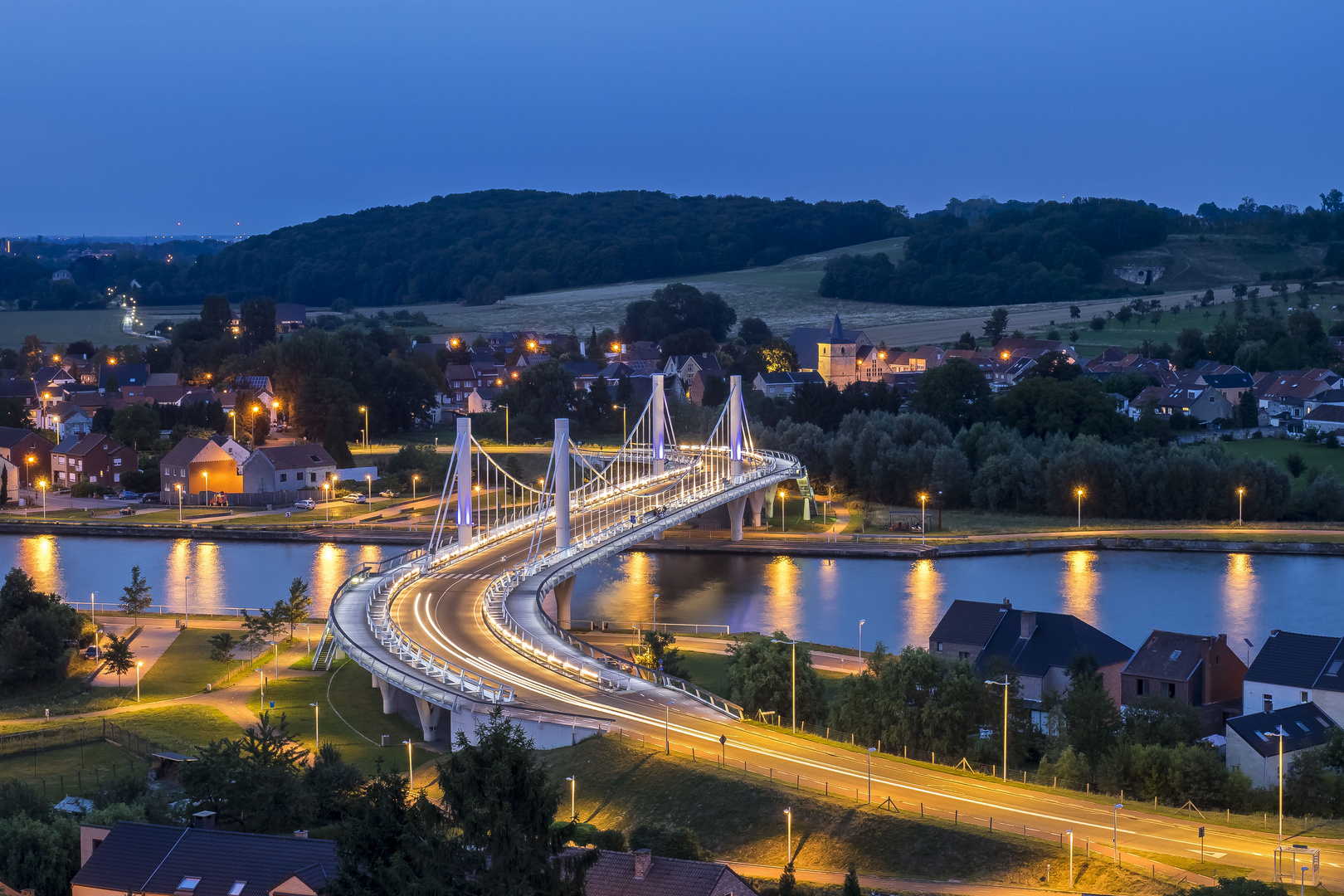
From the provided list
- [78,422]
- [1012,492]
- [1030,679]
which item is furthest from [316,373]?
[1030,679]

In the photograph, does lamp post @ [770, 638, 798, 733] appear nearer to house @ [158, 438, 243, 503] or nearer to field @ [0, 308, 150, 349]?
house @ [158, 438, 243, 503]

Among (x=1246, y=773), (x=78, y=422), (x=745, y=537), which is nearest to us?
(x=1246, y=773)

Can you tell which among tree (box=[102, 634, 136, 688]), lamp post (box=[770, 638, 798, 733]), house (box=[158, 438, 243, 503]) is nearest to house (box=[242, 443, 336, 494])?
house (box=[158, 438, 243, 503])

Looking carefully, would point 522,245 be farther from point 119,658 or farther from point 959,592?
point 119,658

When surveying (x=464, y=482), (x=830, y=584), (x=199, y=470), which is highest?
(x=464, y=482)

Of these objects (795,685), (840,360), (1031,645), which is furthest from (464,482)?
(840,360)

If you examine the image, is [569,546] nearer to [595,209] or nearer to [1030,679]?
[1030,679]
